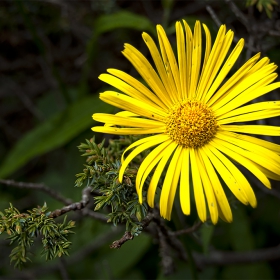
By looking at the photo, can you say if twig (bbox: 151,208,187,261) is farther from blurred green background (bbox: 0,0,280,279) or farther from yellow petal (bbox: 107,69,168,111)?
yellow petal (bbox: 107,69,168,111)

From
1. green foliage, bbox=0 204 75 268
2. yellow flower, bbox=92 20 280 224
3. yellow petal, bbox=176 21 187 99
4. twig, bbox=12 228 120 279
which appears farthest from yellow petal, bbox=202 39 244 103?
twig, bbox=12 228 120 279

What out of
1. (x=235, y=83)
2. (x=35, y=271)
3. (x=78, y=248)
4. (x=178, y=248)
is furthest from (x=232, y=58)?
(x=35, y=271)

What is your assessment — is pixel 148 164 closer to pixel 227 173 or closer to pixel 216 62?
pixel 227 173

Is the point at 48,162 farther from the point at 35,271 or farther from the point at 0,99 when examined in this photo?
the point at 35,271

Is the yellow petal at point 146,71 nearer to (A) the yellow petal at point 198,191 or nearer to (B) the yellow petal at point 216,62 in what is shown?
(B) the yellow petal at point 216,62

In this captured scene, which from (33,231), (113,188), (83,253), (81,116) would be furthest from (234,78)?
(83,253)

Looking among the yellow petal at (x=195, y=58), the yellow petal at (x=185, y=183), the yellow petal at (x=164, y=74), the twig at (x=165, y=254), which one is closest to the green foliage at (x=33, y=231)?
the yellow petal at (x=185, y=183)
